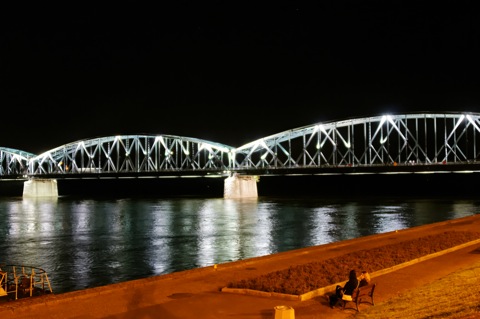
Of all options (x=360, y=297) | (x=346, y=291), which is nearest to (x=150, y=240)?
(x=360, y=297)

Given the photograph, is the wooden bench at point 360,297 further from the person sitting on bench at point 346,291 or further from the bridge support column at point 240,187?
the bridge support column at point 240,187

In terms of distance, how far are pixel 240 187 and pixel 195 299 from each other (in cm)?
11181

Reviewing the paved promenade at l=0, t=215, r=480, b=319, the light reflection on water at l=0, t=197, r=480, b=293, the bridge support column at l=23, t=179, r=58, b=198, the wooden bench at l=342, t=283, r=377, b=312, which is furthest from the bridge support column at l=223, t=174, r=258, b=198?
the wooden bench at l=342, t=283, r=377, b=312

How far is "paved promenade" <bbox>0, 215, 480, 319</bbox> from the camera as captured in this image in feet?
41.7

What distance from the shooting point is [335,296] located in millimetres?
13242

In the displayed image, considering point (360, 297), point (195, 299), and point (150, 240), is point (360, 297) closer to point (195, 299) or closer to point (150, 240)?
point (195, 299)

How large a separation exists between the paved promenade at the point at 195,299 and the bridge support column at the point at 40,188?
461 ft

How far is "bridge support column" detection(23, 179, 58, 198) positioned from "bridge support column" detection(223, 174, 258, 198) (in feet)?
170

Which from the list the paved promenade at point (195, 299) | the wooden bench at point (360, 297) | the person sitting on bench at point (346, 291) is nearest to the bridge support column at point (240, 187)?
the paved promenade at point (195, 299)

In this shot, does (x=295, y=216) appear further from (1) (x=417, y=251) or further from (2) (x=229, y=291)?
(2) (x=229, y=291)

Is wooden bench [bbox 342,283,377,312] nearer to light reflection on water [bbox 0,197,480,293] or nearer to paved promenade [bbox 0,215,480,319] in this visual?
paved promenade [bbox 0,215,480,319]

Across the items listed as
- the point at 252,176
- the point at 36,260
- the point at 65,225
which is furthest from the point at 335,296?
the point at 252,176

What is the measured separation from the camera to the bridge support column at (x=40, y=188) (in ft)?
494

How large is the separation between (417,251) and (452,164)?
8045 centimetres
